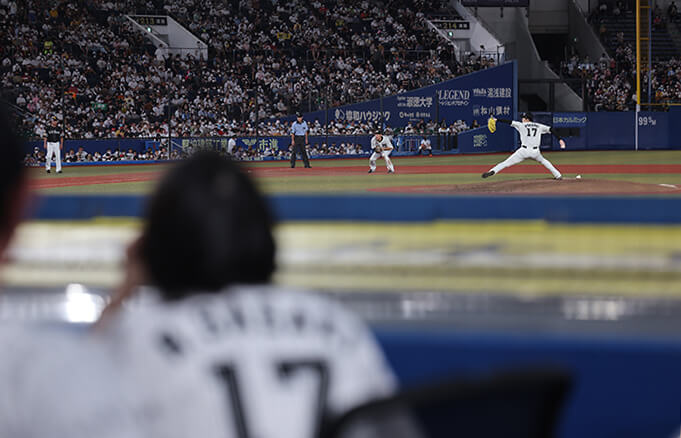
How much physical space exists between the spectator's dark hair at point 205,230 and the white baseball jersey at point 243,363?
4 centimetres

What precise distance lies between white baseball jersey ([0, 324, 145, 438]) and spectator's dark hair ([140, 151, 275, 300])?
0.43 meters

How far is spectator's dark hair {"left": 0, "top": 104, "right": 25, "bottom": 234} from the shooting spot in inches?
42.6

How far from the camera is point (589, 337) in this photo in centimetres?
388

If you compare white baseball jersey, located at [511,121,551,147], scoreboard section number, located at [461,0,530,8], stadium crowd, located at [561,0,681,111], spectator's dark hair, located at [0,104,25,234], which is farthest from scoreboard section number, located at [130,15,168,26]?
spectator's dark hair, located at [0,104,25,234]

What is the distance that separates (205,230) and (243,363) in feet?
0.84

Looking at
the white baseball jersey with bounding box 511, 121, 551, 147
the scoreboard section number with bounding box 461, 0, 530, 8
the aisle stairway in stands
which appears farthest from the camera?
the aisle stairway in stands

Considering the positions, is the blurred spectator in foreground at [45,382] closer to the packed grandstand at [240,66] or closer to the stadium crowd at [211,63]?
the stadium crowd at [211,63]

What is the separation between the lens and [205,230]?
152cm

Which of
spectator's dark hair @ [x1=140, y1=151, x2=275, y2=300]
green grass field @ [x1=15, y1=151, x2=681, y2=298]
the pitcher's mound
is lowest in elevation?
green grass field @ [x1=15, y1=151, x2=681, y2=298]

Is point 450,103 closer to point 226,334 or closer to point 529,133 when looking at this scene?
point 529,133

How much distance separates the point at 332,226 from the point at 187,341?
154 inches

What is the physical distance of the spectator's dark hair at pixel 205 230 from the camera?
1513 millimetres

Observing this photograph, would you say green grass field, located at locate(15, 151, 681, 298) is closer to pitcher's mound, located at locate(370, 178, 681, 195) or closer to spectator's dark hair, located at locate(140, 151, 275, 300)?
spectator's dark hair, located at locate(140, 151, 275, 300)

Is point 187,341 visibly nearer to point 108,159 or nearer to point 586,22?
point 108,159
